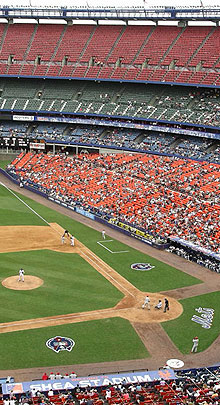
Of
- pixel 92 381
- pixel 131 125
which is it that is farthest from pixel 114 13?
pixel 92 381

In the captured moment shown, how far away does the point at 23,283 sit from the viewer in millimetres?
39812

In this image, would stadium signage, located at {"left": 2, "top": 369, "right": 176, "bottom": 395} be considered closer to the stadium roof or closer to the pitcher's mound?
the pitcher's mound

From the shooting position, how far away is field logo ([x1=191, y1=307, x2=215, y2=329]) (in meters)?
35.1

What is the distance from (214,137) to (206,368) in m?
47.9

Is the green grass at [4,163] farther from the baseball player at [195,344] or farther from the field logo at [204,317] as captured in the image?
the baseball player at [195,344]

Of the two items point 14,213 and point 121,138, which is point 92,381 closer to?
point 14,213

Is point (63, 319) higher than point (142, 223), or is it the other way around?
point (142, 223)

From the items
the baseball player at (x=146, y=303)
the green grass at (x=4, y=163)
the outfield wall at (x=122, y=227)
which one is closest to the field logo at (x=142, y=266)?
the outfield wall at (x=122, y=227)

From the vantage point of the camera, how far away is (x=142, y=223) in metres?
55.5

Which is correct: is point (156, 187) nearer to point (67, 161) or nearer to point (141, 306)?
point (67, 161)

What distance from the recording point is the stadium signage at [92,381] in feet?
81.0

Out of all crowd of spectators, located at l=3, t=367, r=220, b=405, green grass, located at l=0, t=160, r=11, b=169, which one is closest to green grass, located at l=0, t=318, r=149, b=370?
crowd of spectators, located at l=3, t=367, r=220, b=405

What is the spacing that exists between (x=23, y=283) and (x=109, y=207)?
23.2 m

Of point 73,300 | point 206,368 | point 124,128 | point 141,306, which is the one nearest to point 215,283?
point 141,306
